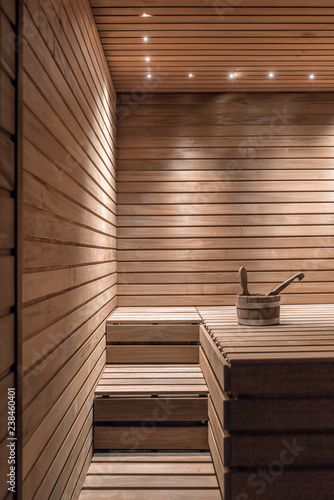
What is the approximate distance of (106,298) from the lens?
4105 millimetres

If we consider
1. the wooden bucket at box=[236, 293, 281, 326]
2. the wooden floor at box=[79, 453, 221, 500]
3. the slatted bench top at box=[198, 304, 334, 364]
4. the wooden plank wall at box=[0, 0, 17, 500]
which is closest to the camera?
the wooden plank wall at box=[0, 0, 17, 500]

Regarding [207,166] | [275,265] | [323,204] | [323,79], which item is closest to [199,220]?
[207,166]

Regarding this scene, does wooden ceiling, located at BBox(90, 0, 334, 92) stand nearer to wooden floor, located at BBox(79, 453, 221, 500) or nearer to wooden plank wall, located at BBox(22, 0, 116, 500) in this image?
wooden plank wall, located at BBox(22, 0, 116, 500)

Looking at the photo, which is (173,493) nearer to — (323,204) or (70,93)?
(70,93)

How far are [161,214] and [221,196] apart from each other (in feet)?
2.58

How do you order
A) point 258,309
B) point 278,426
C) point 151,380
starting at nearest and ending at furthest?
point 278,426 → point 258,309 → point 151,380

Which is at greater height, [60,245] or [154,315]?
[60,245]

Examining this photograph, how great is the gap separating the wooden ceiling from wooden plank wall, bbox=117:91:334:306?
29 centimetres

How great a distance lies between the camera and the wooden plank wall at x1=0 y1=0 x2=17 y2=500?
137 centimetres

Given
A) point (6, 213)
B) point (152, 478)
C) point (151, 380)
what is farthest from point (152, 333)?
point (6, 213)

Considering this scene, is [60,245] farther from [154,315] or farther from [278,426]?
[154,315]

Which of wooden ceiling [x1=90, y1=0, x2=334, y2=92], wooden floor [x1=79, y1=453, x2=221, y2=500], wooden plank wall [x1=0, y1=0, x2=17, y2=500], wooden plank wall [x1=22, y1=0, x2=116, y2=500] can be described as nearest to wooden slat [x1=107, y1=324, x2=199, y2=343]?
wooden plank wall [x1=22, y1=0, x2=116, y2=500]

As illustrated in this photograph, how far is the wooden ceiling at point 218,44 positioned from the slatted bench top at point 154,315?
2627 mm

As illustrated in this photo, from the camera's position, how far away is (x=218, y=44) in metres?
3.89
